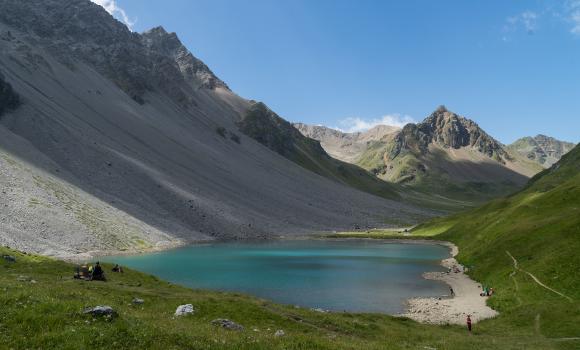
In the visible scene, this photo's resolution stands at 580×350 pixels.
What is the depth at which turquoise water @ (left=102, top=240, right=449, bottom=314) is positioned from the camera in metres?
60.5

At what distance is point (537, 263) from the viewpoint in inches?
2323

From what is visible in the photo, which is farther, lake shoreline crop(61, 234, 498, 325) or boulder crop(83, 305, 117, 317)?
lake shoreline crop(61, 234, 498, 325)

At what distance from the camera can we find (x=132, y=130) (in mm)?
196625

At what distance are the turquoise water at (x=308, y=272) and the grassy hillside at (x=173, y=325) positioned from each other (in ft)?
57.7

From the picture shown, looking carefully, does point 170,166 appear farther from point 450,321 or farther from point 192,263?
point 450,321

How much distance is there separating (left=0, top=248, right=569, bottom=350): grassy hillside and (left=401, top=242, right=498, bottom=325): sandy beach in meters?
4.94

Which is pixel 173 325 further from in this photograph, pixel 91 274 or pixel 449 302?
pixel 449 302

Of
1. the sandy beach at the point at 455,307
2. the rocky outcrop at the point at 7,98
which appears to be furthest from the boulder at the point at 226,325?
the rocky outcrop at the point at 7,98

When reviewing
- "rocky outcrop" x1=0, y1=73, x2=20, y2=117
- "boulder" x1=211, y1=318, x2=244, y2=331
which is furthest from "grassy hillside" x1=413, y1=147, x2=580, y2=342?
"rocky outcrop" x1=0, y1=73, x2=20, y2=117

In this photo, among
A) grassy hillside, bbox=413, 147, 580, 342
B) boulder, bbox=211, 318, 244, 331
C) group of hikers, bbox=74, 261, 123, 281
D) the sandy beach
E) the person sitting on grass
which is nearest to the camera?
boulder, bbox=211, 318, 244, 331

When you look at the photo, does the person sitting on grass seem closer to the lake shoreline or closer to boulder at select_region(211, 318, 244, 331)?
boulder at select_region(211, 318, 244, 331)

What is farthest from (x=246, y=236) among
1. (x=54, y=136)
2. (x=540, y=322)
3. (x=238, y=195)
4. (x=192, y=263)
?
(x=540, y=322)

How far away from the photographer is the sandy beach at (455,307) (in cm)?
4879

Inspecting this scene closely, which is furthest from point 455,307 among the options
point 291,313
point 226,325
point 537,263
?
point 226,325
